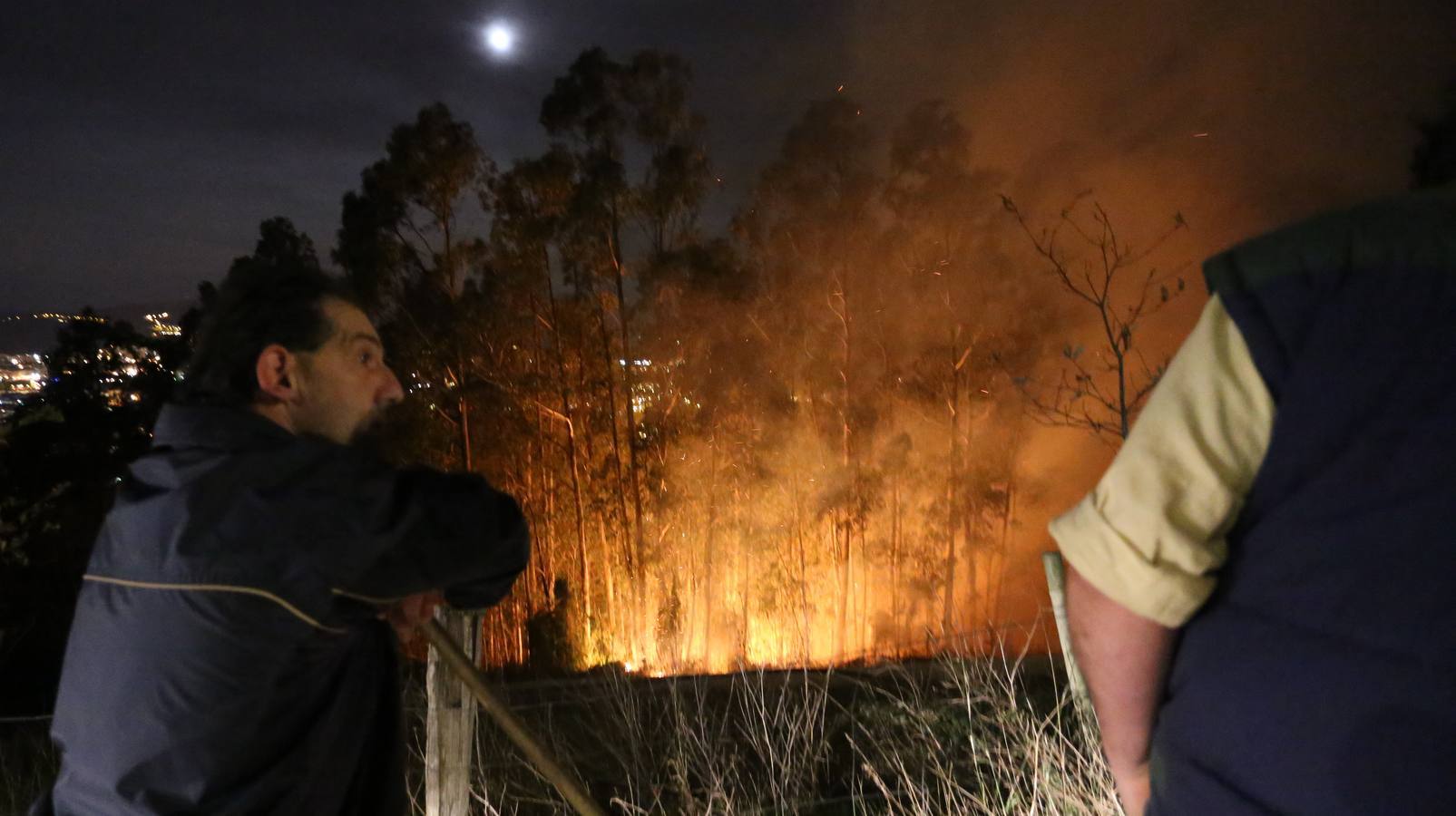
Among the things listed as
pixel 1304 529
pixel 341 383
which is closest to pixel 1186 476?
pixel 1304 529

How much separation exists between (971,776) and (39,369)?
1259 centimetres

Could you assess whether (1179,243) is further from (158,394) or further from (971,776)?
(158,394)

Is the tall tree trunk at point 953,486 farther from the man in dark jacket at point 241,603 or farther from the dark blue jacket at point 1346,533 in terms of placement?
the dark blue jacket at point 1346,533

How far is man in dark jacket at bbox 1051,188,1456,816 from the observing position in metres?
0.60

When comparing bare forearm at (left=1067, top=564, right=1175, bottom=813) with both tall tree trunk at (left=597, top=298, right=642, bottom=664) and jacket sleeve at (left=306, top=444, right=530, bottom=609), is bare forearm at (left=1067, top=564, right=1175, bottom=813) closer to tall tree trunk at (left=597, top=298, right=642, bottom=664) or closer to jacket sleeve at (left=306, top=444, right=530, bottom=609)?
jacket sleeve at (left=306, top=444, right=530, bottom=609)

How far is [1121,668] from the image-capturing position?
780 mm

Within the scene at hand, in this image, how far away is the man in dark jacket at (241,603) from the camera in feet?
3.12

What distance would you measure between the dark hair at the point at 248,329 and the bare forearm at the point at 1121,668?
101cm

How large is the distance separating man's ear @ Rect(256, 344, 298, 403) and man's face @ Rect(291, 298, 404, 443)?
0.03 ft

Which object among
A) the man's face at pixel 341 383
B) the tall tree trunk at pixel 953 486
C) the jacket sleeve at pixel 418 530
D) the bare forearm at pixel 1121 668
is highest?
the man's face at pixel 341 383

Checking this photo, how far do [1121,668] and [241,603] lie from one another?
88 centimetres

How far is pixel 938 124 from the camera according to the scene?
41.3ft

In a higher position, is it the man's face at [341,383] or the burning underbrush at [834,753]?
the man's face at [341,383]

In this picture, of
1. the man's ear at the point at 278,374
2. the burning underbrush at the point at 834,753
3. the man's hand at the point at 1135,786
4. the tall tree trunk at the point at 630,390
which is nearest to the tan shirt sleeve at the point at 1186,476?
the man's hand at the point at 1135,786
